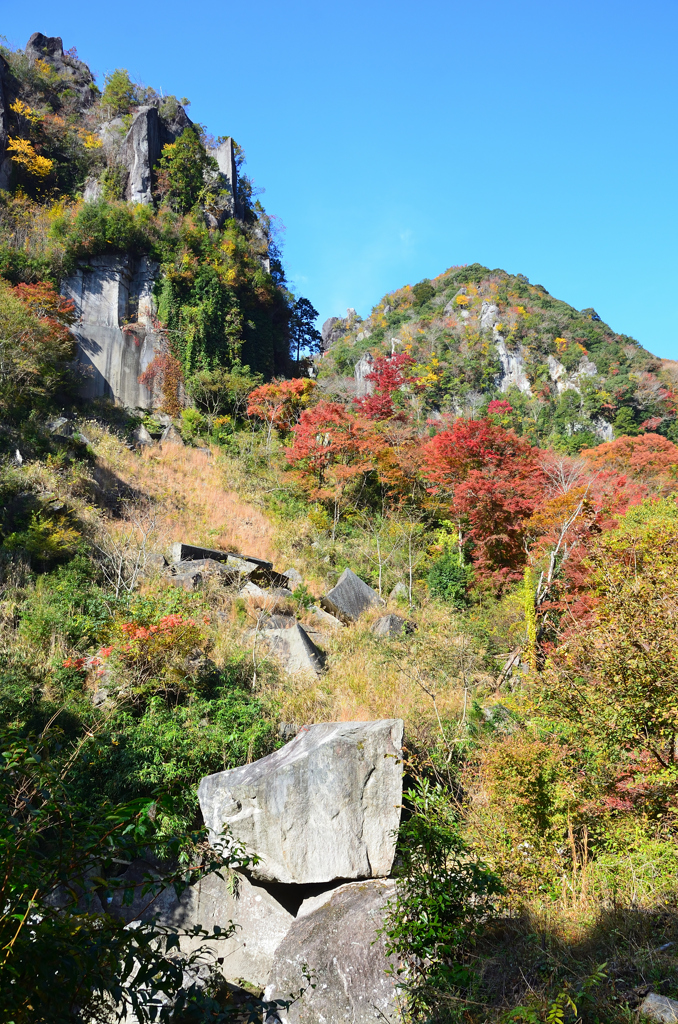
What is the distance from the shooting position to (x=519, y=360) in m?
33.5

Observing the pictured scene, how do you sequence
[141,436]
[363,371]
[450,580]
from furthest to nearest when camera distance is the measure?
1. [363,371]
2. [141,436]
3. [450,580]

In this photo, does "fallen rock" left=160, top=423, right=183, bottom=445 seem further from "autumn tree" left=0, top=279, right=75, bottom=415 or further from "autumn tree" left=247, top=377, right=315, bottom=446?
"autumn tree" left=0, top=279, right=75, bottom=415

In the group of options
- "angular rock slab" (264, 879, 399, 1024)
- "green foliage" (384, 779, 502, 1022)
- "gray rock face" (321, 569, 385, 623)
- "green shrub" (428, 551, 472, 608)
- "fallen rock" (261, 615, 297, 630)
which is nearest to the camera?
"green foliage" (384, 779, 502, 1022)

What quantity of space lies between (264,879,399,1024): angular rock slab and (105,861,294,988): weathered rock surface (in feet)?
2.01

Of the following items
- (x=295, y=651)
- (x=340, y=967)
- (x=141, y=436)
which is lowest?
(x=340, y=967)

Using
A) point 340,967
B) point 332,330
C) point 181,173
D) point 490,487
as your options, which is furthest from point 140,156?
point 332,330

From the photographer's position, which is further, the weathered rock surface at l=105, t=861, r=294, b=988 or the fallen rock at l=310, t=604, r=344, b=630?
the fallen rock at l=310, t=604, r=344, b=630

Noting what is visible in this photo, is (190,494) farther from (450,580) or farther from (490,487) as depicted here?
(490,487)

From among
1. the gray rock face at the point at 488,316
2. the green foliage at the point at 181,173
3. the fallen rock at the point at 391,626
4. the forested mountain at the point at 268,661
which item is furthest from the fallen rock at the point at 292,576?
the gray rock face at the point at 488,316

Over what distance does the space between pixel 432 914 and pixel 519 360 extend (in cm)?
3340

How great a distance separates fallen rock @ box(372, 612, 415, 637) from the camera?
29.7 ft

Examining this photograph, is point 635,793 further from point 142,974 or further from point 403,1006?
point 142,974

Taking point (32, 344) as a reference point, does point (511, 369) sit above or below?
above

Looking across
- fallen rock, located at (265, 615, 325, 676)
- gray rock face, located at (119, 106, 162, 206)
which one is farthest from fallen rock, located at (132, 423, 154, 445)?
fallen rock, located at (265, 615, 325, 676)
